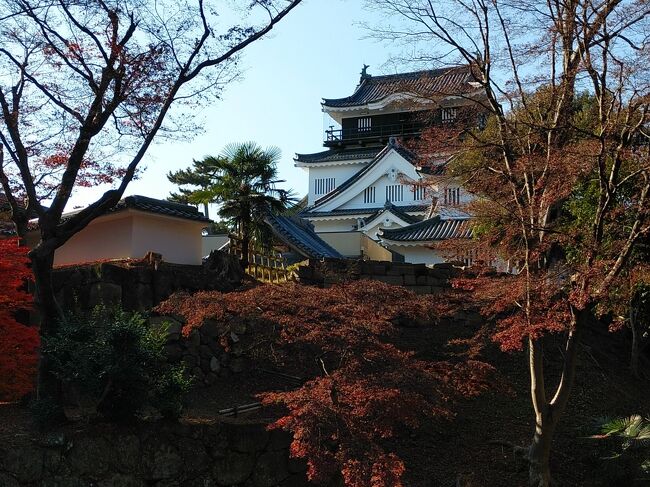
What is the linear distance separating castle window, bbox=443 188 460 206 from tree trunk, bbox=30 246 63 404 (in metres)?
5.38

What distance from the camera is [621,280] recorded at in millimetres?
8789

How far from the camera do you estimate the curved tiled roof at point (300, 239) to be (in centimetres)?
2162

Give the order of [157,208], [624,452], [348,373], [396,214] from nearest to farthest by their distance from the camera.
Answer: [348,373] < [624,452] < [157,208] < [396,214]

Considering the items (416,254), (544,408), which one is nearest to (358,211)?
(416,254)

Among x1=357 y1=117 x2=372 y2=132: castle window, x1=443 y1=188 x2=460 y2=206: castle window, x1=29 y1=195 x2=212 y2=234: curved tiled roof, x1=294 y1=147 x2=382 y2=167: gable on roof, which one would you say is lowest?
x1=443 y1=188 x2=460 y2=206: castle window

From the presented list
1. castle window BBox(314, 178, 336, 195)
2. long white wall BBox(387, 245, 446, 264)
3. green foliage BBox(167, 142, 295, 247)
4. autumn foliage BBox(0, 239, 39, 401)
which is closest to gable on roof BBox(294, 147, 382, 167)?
castle window BBox(314, 178, 336, 195)

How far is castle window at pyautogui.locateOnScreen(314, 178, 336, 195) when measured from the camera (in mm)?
36562

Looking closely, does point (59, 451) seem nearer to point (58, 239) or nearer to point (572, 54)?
point (58, 239)

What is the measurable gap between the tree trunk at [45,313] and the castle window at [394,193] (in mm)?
23873

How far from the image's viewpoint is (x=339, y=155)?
36.4 meters

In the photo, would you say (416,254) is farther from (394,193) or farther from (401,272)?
(401,272)

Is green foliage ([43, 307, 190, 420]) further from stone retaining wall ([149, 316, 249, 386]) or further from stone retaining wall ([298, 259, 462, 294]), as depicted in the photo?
stone retaining wall ([298, 259, 462, 294])

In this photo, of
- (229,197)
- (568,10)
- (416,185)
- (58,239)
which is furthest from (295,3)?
(229,197)

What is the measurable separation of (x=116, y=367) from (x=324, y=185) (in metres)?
29.1
